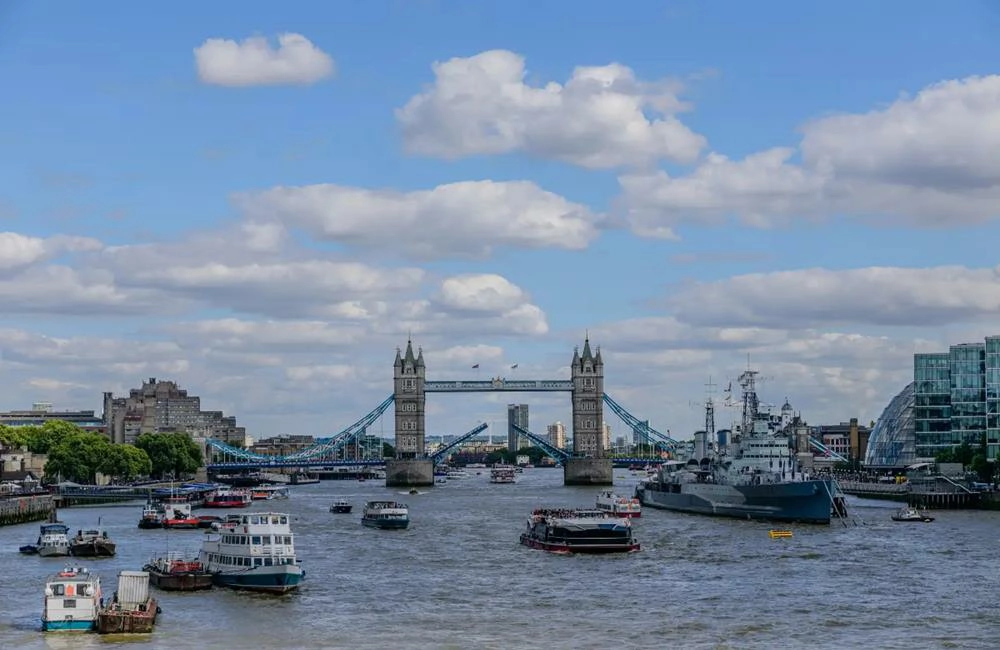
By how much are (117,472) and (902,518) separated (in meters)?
91.6

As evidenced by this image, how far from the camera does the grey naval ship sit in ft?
321

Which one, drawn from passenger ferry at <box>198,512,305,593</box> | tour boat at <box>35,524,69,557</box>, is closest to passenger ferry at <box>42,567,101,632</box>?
passenger ferry at <box>198,512,305,593</box>

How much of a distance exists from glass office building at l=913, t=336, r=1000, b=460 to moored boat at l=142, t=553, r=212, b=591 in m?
99.5

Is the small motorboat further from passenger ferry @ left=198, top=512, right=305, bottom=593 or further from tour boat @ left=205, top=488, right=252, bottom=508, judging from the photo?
tour boat @ left=205, top=488, right=252, bottom=508

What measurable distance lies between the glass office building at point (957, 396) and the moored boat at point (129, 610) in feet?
354

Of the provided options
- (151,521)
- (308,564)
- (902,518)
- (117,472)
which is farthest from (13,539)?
(117,472)

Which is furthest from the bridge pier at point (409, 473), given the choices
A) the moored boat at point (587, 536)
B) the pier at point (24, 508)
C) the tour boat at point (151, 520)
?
the moored boat at point (587, 536)

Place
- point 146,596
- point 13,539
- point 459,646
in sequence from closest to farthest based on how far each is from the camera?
1. point 459,646
2. point 146,596
3. point 13,539

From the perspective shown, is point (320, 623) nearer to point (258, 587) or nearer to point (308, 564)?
point (258, 587)

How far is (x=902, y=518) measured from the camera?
101m

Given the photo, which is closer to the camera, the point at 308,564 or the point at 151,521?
the point at 308,564

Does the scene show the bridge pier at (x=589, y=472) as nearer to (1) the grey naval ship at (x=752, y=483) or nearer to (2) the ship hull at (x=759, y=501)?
(1) the grey naval ship at (x=752, y=483)

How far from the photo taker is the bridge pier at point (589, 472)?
188 meters

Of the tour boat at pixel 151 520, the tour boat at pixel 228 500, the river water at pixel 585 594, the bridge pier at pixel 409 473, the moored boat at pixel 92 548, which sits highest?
the bridge pier at pixel 409 473
